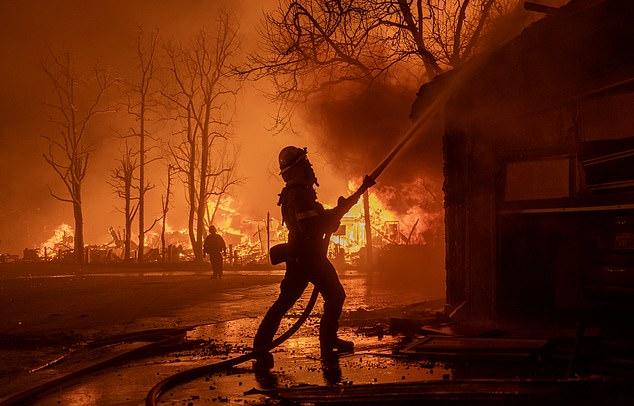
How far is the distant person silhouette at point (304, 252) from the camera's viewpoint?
7.26 metres

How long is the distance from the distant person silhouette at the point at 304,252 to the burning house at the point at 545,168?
2.06 meters

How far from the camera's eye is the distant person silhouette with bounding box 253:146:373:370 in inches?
286

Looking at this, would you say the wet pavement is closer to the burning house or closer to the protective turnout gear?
the protective turnout gear

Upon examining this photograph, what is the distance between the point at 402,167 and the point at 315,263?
16.3m

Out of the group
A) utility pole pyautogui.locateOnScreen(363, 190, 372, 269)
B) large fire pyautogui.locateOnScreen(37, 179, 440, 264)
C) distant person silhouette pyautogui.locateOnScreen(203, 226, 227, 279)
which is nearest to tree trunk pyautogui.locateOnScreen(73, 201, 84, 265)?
large fire pyautogui.locateOnScreen(37, 179, 440, 264)

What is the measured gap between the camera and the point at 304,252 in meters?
7.32

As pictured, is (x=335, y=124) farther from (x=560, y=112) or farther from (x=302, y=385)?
(x=302, y=385)

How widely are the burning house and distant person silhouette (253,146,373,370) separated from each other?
6.76ft

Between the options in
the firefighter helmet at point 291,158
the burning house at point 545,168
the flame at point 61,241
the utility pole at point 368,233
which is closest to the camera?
the burning house at point 545,168

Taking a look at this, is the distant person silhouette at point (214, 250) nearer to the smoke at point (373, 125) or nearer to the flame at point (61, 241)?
the smoke at point (373, 125)

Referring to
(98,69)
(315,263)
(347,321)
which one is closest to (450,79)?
(315,263)

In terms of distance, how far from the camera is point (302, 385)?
562 cm

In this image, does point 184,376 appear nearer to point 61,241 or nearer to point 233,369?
point 233,369

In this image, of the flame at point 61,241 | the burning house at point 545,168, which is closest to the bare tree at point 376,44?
the burning house at point 545,168
